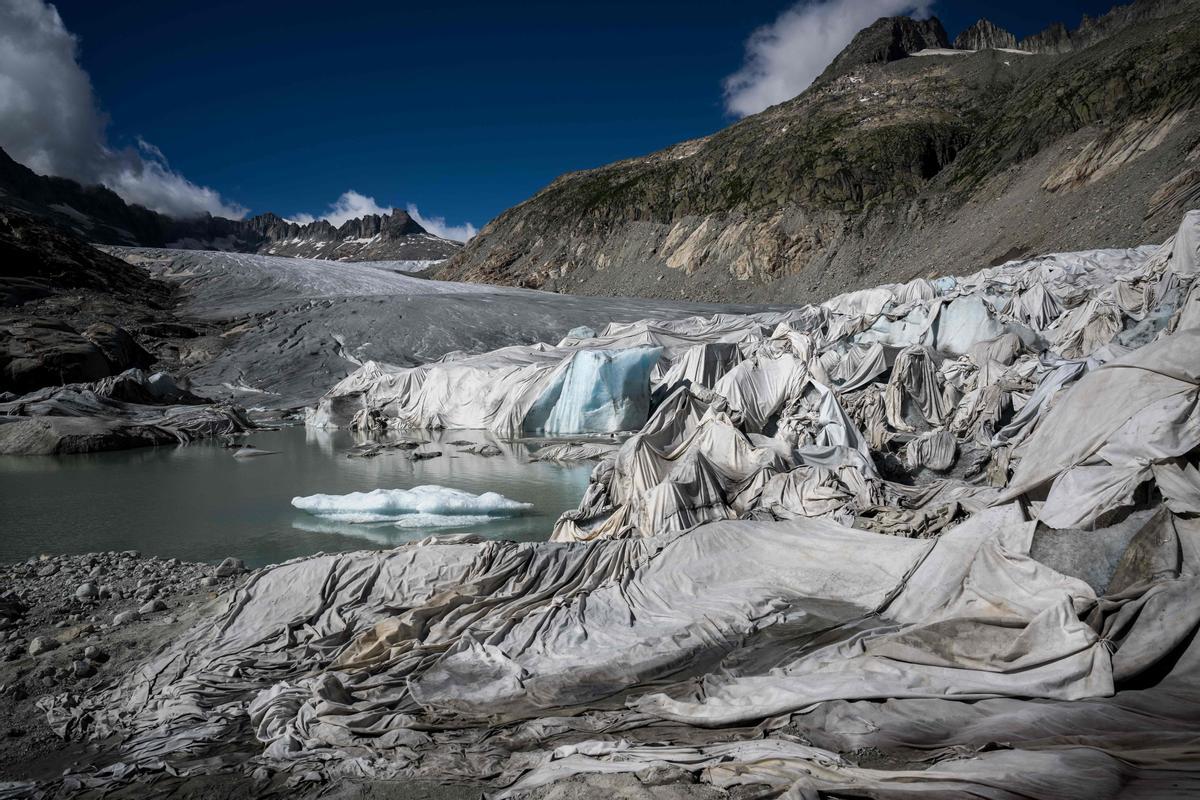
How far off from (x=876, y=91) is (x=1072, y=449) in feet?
204

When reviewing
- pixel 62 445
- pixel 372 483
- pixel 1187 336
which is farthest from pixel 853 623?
pixel 62 445

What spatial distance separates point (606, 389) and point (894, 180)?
130 ft

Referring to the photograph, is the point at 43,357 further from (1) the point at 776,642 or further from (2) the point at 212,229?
(2) the point at 212,229

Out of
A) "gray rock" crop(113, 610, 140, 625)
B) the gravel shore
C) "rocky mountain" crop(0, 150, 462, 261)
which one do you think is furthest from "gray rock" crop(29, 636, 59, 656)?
"rocky mountain" crop(0, 150, 462, 261)

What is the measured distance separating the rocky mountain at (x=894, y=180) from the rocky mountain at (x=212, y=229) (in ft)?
141

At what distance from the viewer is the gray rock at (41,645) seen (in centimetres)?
445

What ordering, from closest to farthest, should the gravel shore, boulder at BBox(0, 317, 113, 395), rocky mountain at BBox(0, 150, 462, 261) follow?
the gravel shore
boulder at BBox(0, 317, 113, 395)
rocky mountain at BBox(0, 150, 462, 261)

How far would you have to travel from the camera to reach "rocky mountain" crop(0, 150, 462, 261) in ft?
240

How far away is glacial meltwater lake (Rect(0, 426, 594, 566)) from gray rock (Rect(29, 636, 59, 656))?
2393 millimetres

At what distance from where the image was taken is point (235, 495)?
10266mm

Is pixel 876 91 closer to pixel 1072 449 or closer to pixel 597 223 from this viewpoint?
pixel 597 223

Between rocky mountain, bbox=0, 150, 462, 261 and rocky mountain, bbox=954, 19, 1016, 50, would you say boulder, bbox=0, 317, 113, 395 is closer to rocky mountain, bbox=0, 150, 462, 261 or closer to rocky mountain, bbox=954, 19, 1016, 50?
rocky mountain, bbox=0, 150, 462, 261

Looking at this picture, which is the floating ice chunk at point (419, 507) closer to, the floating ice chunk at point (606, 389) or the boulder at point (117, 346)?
the floating ice chunk at point (606, 389)

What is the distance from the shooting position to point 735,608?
428cm
